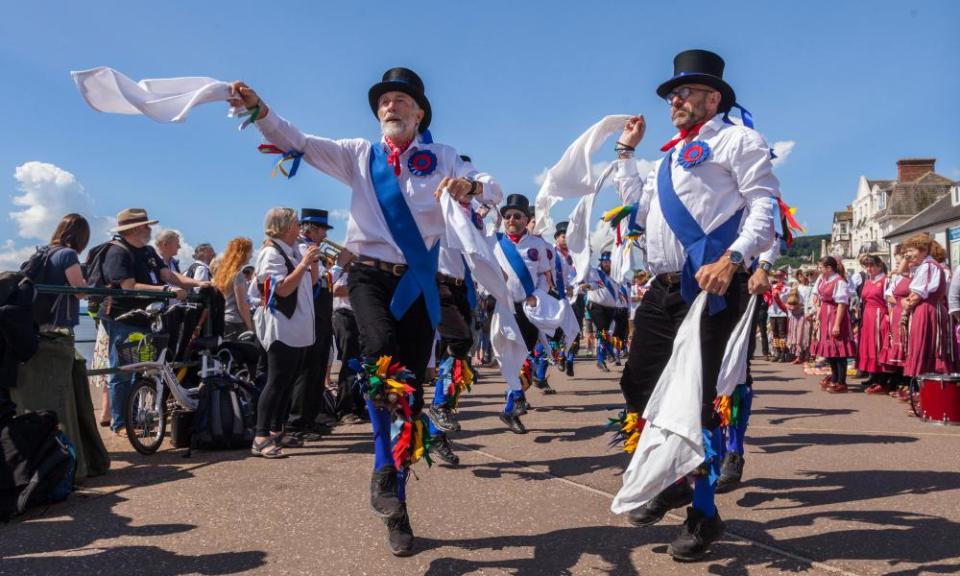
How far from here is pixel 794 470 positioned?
189 inches

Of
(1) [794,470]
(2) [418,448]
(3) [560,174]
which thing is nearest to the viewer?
(2) [418,448]

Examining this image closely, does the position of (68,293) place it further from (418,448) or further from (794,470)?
(794,470)

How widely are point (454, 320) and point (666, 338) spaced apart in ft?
7.55

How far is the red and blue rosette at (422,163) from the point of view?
3.82 meters

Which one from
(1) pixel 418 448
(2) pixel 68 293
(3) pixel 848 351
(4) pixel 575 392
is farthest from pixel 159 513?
(3) pixel 848 351

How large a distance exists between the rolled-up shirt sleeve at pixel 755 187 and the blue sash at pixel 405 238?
59.7 inches

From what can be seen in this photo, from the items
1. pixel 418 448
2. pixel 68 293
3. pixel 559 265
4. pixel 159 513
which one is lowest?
pixel 159 513

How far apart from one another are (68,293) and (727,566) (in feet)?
14.8

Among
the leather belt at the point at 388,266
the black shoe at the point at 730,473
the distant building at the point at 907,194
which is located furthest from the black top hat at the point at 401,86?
the distant building at the point at 907,194

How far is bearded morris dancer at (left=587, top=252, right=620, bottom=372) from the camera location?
12.6 m

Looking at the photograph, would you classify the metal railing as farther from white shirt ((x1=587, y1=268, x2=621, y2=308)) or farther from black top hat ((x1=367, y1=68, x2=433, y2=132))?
white shirt ((x1=587, y1=268, x2=621, y2=308))

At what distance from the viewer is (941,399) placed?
6.79 m

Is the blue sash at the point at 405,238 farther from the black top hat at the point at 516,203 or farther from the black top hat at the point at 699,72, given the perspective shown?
the black top hat at the point at 516,203

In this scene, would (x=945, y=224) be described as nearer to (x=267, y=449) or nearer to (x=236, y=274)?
(x=236, y=274)
